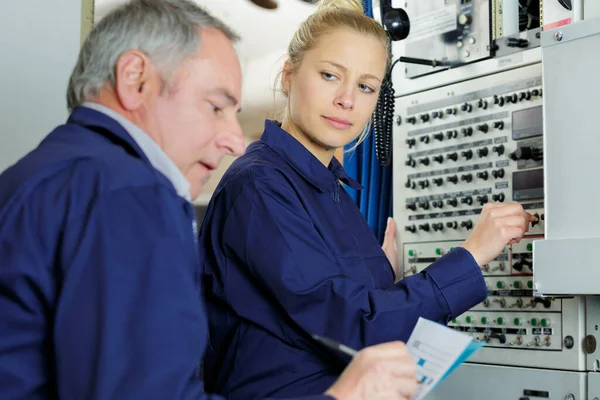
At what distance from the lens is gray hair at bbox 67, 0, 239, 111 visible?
127 cm

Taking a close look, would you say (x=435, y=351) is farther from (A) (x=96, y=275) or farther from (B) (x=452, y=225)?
(B) (x=452, y=225)

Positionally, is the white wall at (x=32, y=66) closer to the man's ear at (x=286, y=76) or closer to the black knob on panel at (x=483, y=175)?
the man's ear at (x=286, y=76)

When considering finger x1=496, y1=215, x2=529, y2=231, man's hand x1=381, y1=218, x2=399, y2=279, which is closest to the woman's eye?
finger x1=496, y1=215, x2=529, y2=231

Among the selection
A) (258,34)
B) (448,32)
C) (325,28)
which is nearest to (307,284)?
(325,28)

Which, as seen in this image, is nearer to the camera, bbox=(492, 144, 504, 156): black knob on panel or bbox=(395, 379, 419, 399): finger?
bbox=(395, 379, 419, 399): finger

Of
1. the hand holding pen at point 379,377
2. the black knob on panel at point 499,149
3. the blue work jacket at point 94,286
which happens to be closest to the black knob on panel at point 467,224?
the black knob on panel at point 499,149

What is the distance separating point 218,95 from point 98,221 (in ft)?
1.21

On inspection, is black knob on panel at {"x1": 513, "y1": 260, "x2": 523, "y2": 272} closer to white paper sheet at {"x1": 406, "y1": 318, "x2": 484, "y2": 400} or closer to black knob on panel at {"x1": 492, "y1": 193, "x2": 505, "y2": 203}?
black knob on panel at {"x1": 492, "y1": 193, "x2": 505, "y2": 203}

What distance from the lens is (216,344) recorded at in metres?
1.95

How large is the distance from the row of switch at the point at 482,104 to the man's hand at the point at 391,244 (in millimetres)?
361

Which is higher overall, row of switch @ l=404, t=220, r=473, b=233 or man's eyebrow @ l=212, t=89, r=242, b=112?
man's eyebrow @ l=212, t=89, r=242, b=112

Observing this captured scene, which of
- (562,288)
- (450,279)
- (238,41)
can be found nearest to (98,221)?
(238,41)

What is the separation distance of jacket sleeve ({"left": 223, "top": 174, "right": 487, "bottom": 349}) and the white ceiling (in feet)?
11.3

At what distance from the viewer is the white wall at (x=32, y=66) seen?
7.29ft
